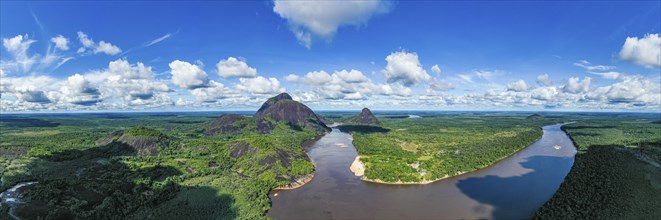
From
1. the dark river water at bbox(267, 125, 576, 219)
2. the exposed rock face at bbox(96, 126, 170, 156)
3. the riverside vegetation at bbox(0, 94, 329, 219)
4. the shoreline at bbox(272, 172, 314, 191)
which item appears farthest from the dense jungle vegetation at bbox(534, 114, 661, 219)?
the exposed rock face at bbox(96, 126, 170, 156)

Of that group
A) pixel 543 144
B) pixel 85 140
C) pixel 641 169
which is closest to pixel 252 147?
pixel 85 140

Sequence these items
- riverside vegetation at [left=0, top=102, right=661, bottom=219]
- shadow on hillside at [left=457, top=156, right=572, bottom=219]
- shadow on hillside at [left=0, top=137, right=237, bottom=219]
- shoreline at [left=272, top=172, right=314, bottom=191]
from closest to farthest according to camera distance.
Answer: shadow on hillside at [left=0, top=137, right=237, bottom=219] → riverside vegetation at [left=0, top=102, right=661, bottom=219] → shadow on hillside at [left=457, top=156, right=572, bottom=219] → shoreline at [left=272, top=172, right=314, bottom=191]

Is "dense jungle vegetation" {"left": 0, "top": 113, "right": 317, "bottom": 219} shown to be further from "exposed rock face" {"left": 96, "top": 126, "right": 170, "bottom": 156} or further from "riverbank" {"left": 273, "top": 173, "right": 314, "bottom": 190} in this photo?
"riverbank" {"left": 273, "top": 173, "right": 314, "bottom": 190}

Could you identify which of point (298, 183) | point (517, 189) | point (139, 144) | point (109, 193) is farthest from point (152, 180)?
point (517, 189)

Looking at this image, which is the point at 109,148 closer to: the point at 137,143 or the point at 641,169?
the point at 137,143

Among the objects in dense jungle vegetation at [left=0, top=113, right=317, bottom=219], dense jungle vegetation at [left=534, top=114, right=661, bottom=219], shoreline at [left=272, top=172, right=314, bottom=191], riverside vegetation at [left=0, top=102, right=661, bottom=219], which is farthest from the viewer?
shoreline at [left=272, top=172, right=314, bottom=191]

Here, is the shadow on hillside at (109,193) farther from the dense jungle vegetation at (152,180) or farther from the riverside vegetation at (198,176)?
the riverside vegetation at (198,176)
